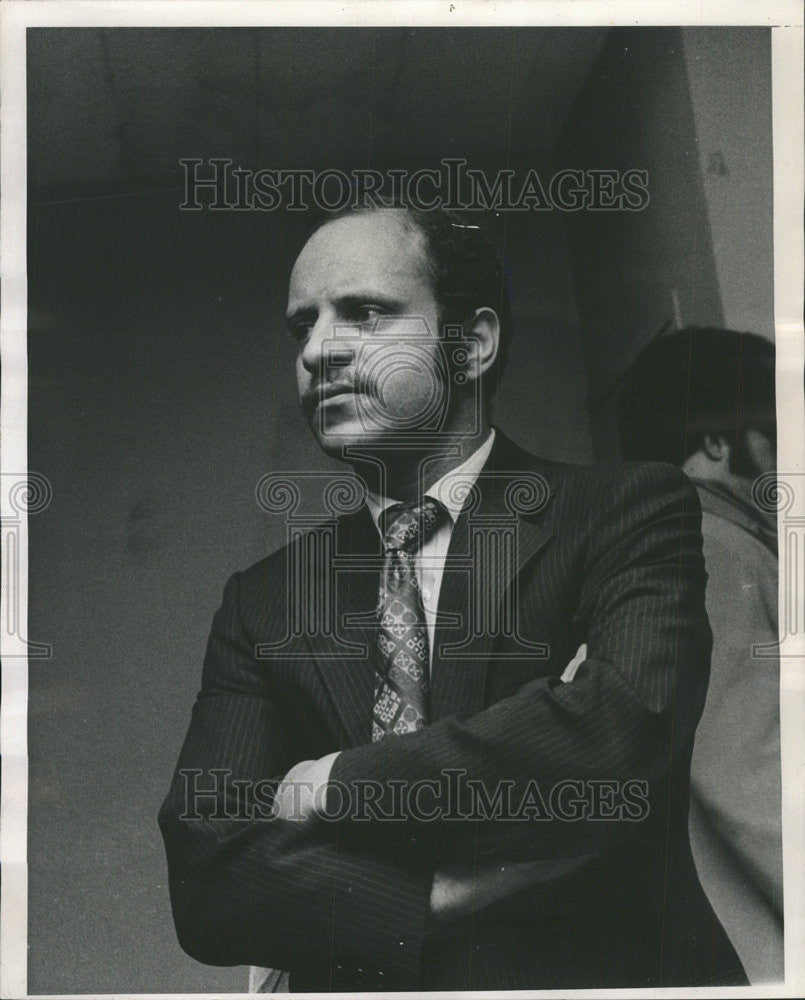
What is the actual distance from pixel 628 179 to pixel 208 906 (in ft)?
5.76

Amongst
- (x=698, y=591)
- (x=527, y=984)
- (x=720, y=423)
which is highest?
(x=720, y=423)

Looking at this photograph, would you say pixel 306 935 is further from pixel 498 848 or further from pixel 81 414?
pixel 81 414

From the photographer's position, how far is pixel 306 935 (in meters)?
2.50

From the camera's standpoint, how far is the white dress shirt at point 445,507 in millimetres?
2580

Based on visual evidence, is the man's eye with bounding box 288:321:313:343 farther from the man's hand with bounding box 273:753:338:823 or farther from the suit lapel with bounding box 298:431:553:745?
the man's hand with bounding box 273:753:338:823

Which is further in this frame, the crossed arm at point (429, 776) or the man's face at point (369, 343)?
the man's face at point (369, 343)

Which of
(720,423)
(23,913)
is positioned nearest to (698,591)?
(720,423)

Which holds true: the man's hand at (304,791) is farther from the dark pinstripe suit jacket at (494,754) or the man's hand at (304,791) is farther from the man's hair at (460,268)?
the man's hair at (460,268)

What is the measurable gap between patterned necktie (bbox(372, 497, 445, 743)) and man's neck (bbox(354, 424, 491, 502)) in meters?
0.03

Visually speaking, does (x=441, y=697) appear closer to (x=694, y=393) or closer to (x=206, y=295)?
(x=694, y=393)

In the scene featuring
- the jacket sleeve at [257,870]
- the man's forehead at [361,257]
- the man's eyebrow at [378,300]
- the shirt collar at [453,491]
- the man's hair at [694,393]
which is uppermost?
the man's forehead at [361,257]

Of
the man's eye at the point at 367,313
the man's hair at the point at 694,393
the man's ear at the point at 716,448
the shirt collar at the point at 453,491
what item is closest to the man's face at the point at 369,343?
the man's eye at the point at 367,313

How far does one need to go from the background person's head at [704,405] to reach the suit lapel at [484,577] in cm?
24

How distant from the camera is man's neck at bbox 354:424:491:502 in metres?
2.61
